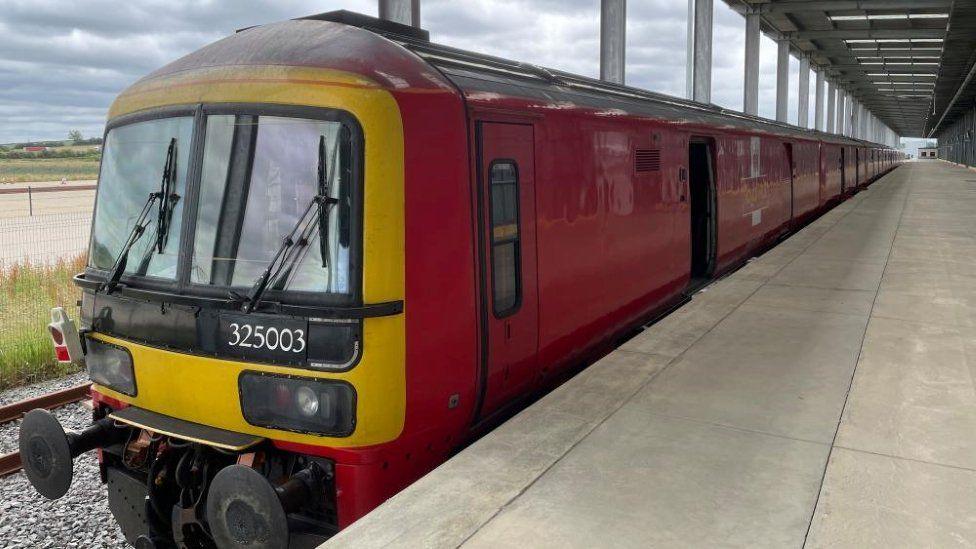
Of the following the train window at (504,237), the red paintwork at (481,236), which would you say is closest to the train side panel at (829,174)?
the red paintwork at (481,236)

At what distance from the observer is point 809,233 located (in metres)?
14.2

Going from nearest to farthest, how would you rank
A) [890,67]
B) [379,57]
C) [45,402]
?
1. [379,57]
2. [45,402]
3. [890,67]

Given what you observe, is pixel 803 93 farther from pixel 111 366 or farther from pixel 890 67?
pixel 111 366

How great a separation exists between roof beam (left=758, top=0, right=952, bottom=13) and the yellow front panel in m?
28.9

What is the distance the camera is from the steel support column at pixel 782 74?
3541 centimetres

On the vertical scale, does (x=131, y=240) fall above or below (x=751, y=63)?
below

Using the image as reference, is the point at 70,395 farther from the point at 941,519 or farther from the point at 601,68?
the point at 601,68

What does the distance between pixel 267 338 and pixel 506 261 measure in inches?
57.1

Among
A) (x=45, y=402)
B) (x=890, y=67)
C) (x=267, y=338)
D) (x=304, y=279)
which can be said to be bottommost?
(x=45, y=402)

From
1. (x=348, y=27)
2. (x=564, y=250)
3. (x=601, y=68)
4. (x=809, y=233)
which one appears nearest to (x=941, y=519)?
(x=564, y=250)

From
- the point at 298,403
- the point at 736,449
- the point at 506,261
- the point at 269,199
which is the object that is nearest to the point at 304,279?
the point at 269,199

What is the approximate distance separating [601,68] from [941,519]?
13.3 meters

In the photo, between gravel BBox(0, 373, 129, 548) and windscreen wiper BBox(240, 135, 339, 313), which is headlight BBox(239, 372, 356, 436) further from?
gravel BBox(0, 373, 129, 548)

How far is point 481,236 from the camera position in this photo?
3.94m
